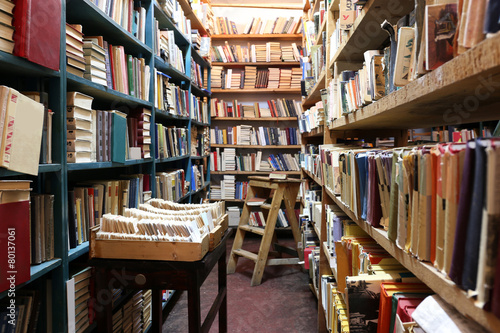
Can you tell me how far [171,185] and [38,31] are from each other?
176cm

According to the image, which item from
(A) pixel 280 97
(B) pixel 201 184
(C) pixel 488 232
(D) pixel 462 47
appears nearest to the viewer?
(C) pixel 488 232

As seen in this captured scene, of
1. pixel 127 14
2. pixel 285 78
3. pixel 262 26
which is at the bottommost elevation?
pixel 127 14

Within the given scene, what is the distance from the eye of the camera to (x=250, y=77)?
4.72 metres

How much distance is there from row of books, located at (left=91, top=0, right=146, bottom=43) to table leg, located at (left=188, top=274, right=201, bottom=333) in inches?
55.2

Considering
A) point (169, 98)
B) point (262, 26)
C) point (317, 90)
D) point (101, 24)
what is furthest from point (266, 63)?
point (101, 24)

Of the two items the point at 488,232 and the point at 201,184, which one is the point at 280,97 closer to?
the point at 201,184

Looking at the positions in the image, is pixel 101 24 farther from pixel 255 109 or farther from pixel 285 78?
pixel 285 78

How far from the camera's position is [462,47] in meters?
0.54

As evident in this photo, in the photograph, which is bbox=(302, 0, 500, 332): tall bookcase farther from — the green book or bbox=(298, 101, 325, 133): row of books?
the green book

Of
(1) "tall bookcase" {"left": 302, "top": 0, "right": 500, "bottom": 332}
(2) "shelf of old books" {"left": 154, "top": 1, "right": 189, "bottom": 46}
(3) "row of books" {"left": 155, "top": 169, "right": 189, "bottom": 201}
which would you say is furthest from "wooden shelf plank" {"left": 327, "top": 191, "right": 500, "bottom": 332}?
(2) "shelf of old books" {"left": 154, "top": 1, "right": 189, "bottom": 46}

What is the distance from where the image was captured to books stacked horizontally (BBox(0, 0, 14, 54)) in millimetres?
1013

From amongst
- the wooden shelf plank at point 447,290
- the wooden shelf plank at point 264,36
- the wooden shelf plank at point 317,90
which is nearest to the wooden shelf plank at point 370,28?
the wooden shelf plank at point 317,90

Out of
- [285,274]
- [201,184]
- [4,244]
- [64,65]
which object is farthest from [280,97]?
[4,244]

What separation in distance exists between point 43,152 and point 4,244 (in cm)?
35
